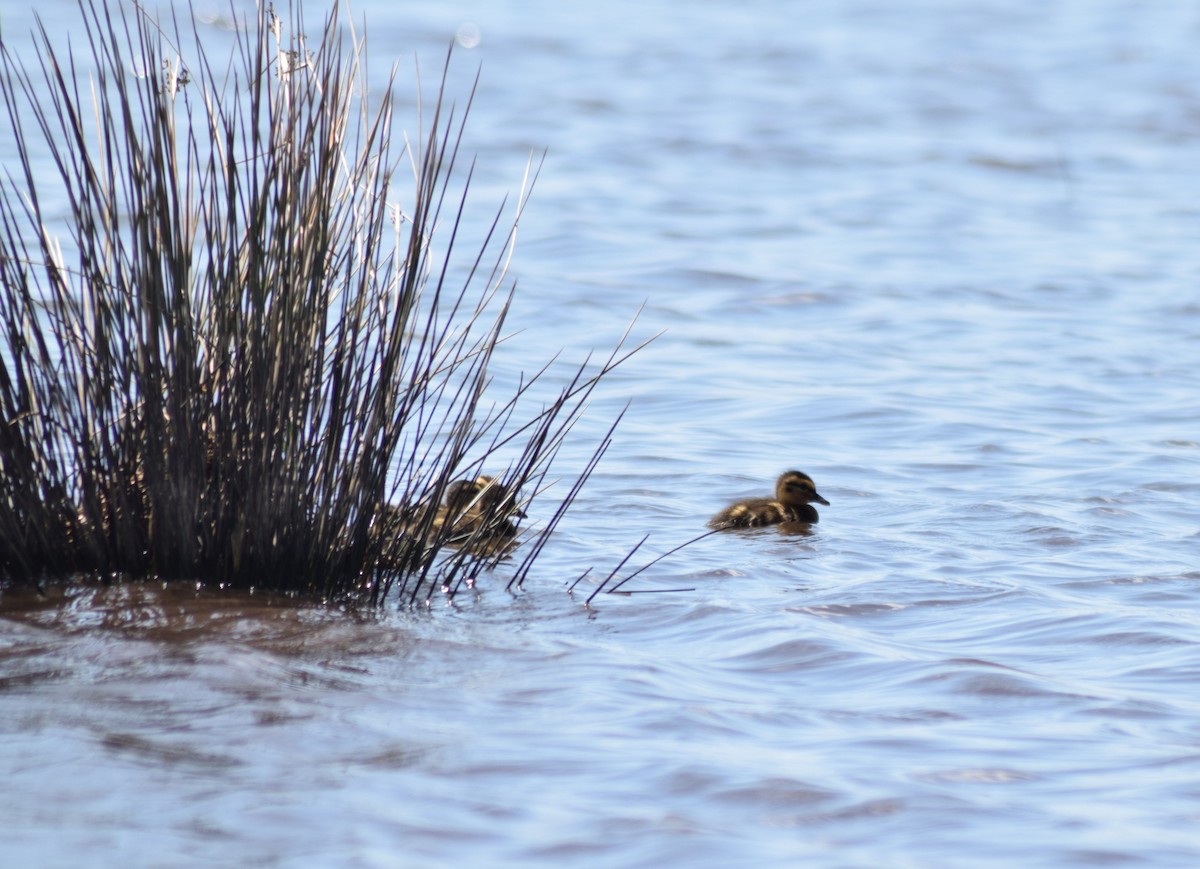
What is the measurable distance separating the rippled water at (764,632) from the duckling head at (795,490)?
19 cm

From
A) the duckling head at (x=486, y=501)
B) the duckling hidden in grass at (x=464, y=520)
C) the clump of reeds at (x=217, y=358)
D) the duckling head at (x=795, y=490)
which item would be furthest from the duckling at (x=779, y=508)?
the clump of reeds at (x=217, y=358)

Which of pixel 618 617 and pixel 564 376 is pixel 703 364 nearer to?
pixel 564 376

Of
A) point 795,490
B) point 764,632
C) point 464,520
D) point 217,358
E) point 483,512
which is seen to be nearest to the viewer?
point 217,358

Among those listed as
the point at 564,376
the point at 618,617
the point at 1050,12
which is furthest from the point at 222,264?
the point at 1050,12

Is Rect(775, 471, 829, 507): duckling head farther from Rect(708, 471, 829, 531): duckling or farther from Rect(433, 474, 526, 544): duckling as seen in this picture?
Rect(433, 474, 526, 544): duckling

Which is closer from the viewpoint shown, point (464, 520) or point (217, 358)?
point (217, 358)

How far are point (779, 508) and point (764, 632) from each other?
5.13ft

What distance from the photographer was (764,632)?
5188 mm

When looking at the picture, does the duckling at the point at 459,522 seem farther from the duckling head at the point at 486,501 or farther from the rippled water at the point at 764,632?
the rippled water at the point at 764,632

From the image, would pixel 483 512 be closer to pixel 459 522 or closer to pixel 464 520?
pixel 459 522

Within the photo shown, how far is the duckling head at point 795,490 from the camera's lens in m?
6.86

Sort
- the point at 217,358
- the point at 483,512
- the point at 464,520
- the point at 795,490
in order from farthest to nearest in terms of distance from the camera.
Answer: the point at 795,490, the point at 464,520, the point at 483,512, the point at 217,358

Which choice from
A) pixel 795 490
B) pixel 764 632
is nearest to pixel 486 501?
pixel 764 632

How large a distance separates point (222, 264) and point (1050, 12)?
76.4 ft
